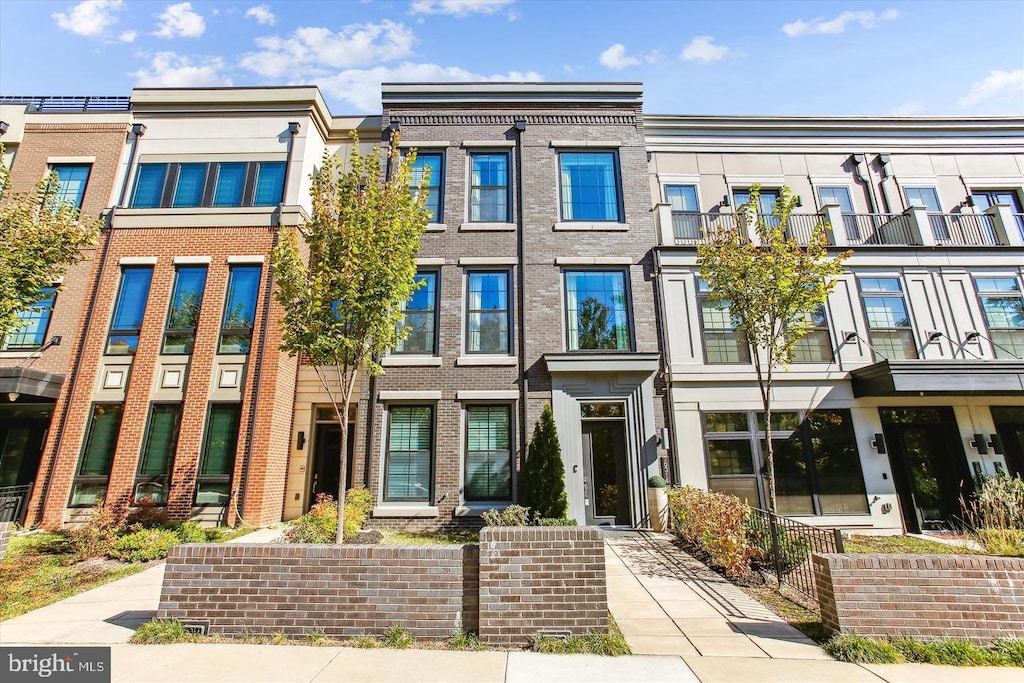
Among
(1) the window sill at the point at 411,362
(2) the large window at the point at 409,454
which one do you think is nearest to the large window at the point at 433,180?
(1) the window sill at the point at 411,362

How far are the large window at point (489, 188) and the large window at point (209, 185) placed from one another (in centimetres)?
555

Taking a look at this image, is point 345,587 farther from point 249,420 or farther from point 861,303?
point 861,303

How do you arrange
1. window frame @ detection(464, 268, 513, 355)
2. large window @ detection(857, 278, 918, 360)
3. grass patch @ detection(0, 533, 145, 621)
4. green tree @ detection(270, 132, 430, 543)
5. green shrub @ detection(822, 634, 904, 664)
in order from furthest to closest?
large window @ detection(857, 278, 918, 360) < window frame @ detection(464, 268, 513, 355) < green tree @ detection(270, 132, 430, 543) < grass patch @ detection(0, 533, 145, 621) < green shrub @ detection(822, 634, 904, 664)

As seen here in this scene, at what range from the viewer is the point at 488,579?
500cm

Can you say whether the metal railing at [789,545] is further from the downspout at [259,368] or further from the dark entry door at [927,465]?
the downspout at [259,368]

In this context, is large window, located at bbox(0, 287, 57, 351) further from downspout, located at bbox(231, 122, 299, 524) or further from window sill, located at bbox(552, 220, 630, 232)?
window sill, located at bbox(552, 220, 630, 232)

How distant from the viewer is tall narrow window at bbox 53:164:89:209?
13.0 metres

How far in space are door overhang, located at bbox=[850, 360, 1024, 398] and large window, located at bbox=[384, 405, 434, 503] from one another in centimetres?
1100

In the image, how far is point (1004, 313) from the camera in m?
12.2

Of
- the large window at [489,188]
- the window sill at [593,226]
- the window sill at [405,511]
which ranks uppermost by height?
the large window at [489,188]

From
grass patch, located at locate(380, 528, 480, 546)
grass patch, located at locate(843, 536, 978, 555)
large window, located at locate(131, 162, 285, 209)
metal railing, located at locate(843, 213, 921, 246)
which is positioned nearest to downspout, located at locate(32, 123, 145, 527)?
large window, located at locate(131, 162, 285, 209)

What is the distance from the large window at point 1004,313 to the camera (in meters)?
11.9

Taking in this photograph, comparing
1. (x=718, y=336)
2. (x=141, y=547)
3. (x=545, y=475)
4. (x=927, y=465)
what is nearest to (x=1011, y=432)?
(x=927, y=465)

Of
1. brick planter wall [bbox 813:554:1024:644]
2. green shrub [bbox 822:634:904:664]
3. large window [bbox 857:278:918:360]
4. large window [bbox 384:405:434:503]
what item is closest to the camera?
green shrub [bbox 822:634:904:664]
